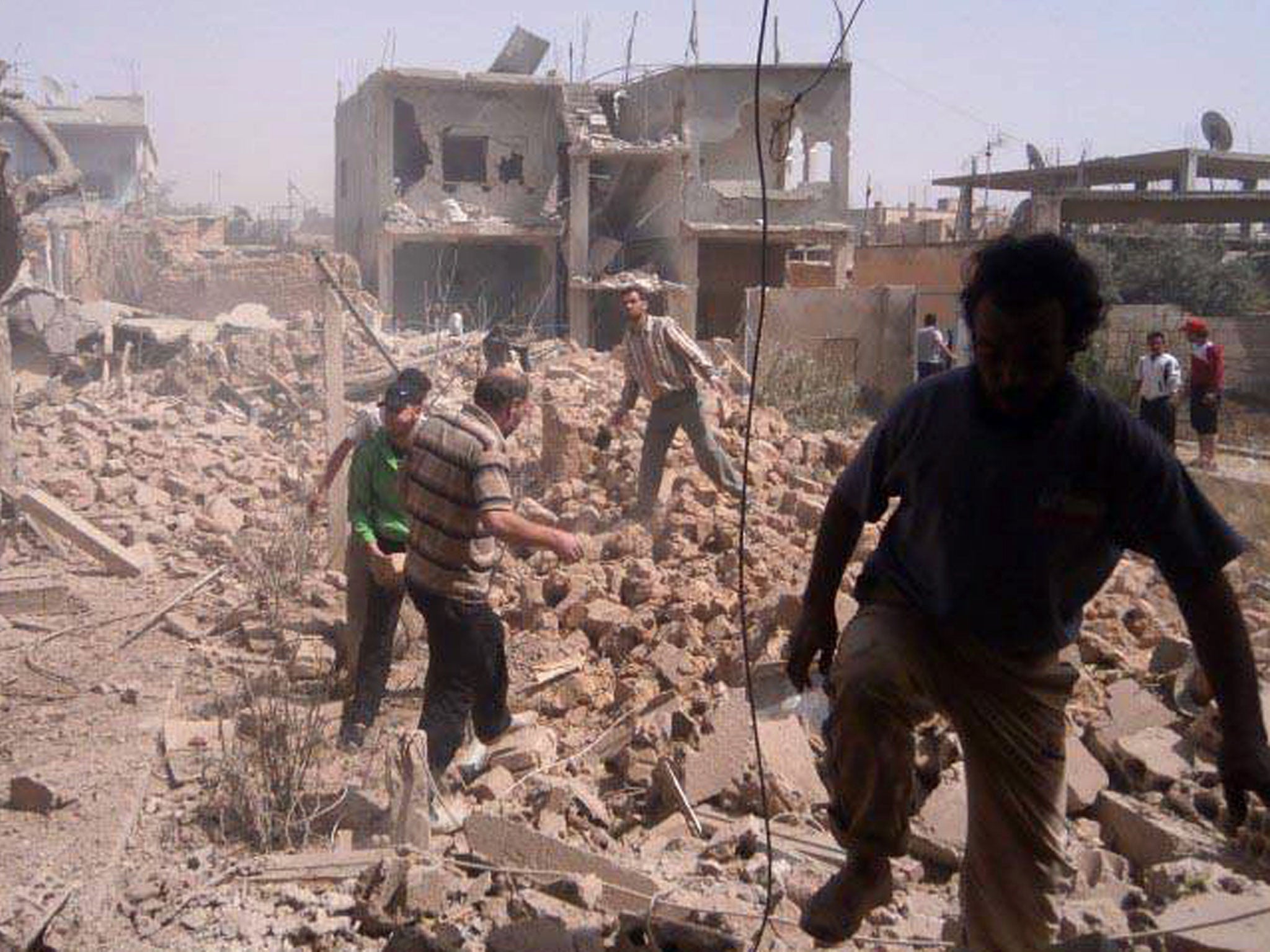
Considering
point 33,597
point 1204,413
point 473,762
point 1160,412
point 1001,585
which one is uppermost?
point 1001,585

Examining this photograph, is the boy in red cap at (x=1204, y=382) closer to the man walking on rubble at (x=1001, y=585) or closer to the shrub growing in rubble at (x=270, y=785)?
the shrub growing in rubble at (x=270, y=785)

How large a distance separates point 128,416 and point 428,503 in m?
12.2

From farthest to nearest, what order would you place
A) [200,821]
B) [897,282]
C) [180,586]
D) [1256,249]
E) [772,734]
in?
[1256,249]
[897,282]
[180,586]
[772,734]
[200,821]

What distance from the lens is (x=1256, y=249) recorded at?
31406mm

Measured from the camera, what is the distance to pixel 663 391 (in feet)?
29.4

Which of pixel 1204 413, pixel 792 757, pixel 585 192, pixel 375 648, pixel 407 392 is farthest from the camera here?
pixel 585 192

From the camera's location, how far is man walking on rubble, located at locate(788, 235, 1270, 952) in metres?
2.70

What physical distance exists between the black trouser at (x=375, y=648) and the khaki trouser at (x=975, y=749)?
3070 mm

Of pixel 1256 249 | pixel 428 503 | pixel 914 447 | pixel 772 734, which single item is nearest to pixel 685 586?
pixel 772 734

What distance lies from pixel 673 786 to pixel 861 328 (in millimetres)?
14131

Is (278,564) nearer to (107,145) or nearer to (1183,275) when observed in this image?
(1183,275)

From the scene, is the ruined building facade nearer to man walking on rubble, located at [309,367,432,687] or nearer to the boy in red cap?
the boy in red cap

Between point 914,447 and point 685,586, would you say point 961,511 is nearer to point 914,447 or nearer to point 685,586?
point 914,447

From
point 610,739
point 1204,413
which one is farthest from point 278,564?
point 1204,413
